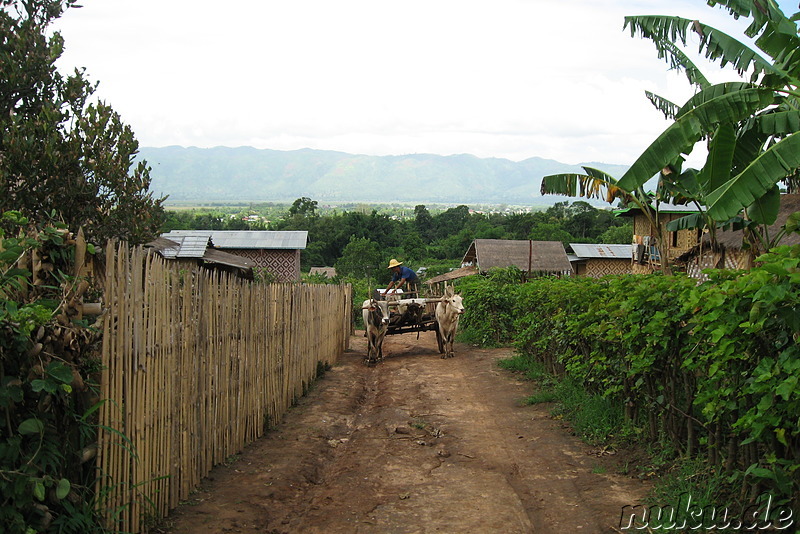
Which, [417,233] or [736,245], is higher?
[417,233]

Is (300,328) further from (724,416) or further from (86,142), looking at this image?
(724,416)

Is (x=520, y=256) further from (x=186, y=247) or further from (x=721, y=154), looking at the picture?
(x=721, y=154)

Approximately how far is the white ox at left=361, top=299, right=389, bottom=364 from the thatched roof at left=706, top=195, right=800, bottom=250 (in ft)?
24.0

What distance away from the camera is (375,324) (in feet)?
50.8

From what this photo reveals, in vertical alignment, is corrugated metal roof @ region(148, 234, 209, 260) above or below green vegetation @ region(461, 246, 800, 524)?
above

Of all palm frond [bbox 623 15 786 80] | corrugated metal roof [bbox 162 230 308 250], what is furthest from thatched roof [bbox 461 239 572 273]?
palm frond [bbox 623 15 786 80]

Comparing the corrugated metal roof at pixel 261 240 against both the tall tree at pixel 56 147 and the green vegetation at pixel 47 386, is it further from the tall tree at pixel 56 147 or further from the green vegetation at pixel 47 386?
the green vegetation at pixel 47 386

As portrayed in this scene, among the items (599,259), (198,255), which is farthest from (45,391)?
(599,259)

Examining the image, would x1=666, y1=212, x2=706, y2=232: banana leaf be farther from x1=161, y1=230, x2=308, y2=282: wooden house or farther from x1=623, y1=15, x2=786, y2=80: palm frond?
x1=161, y1=230, x2=308, y2=282: wooden house

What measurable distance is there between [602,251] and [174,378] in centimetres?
4339

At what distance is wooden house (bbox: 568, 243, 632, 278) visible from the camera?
4550 cm

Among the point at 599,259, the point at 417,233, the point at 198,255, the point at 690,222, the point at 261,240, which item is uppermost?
the point at 417,233

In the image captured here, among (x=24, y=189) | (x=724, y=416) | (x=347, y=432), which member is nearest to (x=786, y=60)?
(x=724, y=416)

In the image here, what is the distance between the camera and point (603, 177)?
12945 millimetres
